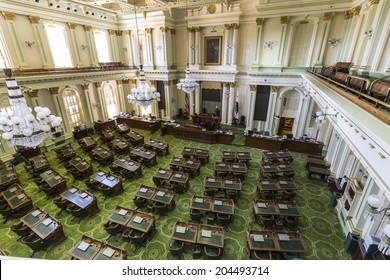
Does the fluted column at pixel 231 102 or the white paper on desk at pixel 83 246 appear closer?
the white paper on desk at pixel 83 246

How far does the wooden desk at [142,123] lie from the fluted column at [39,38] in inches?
248

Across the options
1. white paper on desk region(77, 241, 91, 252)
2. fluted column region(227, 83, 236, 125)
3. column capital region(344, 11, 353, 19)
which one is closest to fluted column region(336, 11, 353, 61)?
column capital region(344, 11, 353, 19)

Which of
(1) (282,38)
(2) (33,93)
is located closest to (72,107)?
(2) (33,93)

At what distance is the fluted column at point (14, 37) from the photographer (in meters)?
10.5

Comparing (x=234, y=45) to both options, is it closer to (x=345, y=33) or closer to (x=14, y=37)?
(x=345, y=33)

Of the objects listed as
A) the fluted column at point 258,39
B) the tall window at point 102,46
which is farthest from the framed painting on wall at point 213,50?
the tall window at point 102,46

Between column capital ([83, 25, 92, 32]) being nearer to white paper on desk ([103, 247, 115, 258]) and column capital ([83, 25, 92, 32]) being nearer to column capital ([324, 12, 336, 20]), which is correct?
white paper on desk ([103, 247, 115, 258])

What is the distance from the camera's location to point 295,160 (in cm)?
1152

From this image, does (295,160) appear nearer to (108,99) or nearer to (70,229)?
(70,229)

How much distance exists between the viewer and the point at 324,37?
39.5 ft

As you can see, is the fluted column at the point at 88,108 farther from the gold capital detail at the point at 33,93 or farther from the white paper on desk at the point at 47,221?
the white paper on desk at the point at 47,221

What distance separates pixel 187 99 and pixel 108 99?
713 centimetres

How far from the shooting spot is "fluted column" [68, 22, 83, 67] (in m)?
13.6

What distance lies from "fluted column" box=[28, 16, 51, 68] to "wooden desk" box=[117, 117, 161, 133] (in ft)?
20.6
